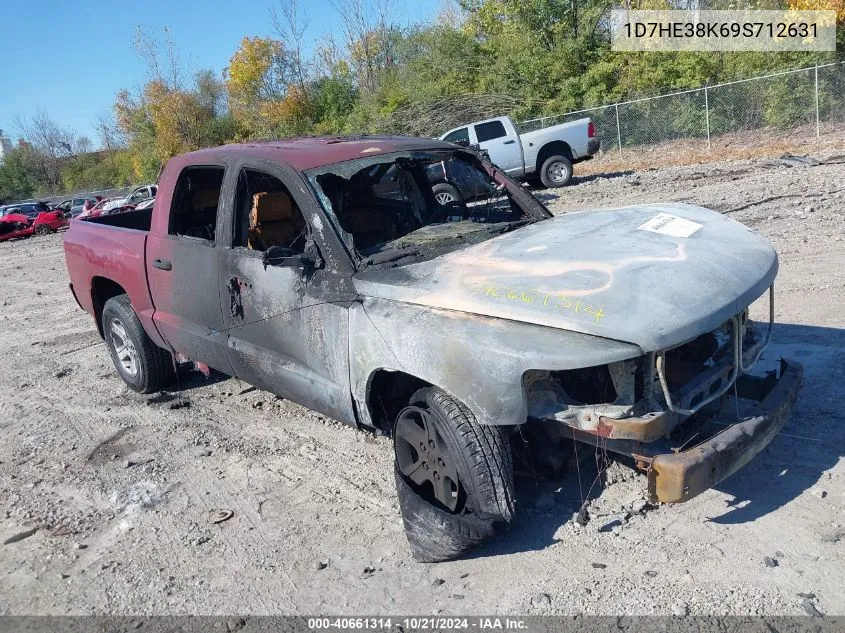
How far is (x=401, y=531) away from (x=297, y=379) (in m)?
1.04

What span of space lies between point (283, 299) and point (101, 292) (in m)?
3.11

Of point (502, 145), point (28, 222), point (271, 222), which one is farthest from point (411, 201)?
point (28, 222)

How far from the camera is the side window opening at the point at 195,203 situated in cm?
512

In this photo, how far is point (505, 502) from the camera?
10.4 feet

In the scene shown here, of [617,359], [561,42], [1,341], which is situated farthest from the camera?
[561,42]

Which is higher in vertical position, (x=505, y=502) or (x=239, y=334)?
(x=239, y=334)

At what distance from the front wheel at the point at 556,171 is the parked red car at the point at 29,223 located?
68.5ft

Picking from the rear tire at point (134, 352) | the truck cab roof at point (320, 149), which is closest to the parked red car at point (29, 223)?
the rear tire at point (134, 352)

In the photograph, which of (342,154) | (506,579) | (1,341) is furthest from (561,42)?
(506,579)

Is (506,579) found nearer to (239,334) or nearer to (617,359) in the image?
(617,359)

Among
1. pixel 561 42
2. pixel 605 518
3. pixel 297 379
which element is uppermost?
pixel 561 42

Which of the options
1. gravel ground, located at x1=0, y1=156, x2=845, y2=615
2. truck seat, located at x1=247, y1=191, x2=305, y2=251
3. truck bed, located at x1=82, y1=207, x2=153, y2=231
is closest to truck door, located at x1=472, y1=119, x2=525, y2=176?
truck bed, located at x1=82, y1=207, x2=153, y2=231

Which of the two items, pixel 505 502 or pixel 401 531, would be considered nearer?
pixel 505 502

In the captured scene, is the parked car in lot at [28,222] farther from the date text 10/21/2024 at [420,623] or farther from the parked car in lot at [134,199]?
the date text 10/21/2024 at [420,623]
